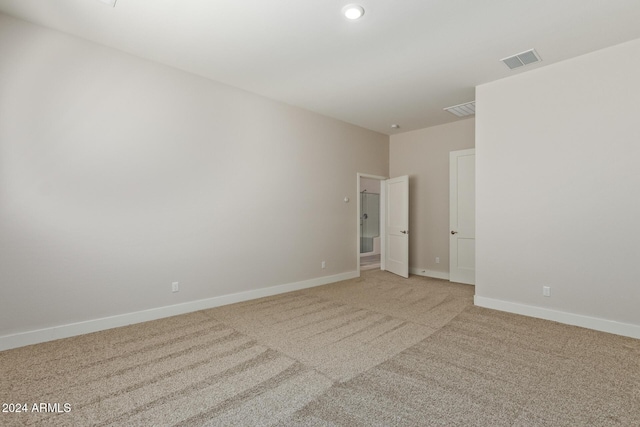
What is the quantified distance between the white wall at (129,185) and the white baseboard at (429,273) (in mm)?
2423

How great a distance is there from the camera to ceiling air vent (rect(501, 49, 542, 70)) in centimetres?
327

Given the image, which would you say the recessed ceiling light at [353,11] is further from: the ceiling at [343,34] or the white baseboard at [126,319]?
the white baseboard at [126,319]

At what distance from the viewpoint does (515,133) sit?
12.5 ft

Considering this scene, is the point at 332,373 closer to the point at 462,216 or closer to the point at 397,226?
the point at 462,216

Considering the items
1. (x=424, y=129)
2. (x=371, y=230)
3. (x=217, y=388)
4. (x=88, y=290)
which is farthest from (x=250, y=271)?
(x=371, y=230)

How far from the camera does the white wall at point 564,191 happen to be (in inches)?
122

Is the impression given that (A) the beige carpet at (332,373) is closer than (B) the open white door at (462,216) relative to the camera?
Yes

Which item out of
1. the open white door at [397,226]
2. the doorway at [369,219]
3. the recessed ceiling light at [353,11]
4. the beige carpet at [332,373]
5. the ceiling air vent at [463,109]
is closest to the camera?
the beige carpet at [332,373]

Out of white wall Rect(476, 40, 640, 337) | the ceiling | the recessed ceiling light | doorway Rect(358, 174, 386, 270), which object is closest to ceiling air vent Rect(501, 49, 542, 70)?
the ceiling

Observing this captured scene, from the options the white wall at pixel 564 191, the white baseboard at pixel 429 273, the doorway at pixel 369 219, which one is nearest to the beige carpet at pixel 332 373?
the white wall at pixel 564 191

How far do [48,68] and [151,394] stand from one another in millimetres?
3017

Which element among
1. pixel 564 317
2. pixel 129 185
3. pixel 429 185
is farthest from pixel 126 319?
pixel 429 185

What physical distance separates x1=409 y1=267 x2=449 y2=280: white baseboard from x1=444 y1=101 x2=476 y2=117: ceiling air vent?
9.29ft

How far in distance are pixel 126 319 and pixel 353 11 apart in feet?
12.1
